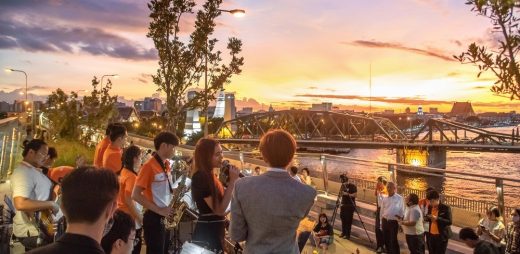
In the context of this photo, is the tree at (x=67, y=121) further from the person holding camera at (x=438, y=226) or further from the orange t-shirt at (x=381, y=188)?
the person holding camera at (x=438, y=226)

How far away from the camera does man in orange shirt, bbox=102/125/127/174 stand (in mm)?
7043

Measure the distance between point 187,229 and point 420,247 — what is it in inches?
174

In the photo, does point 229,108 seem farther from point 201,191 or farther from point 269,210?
point 269,210

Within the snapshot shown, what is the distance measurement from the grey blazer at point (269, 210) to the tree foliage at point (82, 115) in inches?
1028

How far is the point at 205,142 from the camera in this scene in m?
4.61

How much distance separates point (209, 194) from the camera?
450cm

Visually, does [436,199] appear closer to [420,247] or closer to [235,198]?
[420,247]

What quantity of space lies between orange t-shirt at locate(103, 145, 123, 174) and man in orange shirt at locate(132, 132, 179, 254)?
1.88 meters

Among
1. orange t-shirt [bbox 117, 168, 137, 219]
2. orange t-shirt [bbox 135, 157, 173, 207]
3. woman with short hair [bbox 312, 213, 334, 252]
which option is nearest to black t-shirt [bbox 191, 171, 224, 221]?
orange t-shirt [bbox 135, 157, 173, 207]

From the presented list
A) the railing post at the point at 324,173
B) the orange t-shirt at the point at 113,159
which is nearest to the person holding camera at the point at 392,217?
the railing post at the point at 324,173

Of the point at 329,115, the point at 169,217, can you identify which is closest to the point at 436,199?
the point at 169,217

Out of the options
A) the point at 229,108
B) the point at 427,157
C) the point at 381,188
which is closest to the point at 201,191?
the point at 381,188

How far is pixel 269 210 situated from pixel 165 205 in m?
2.46

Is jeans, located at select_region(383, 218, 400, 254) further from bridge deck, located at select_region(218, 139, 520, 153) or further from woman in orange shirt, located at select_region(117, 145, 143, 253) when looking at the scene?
bridge deck, located at select_region(218, 139, 520, 153)
